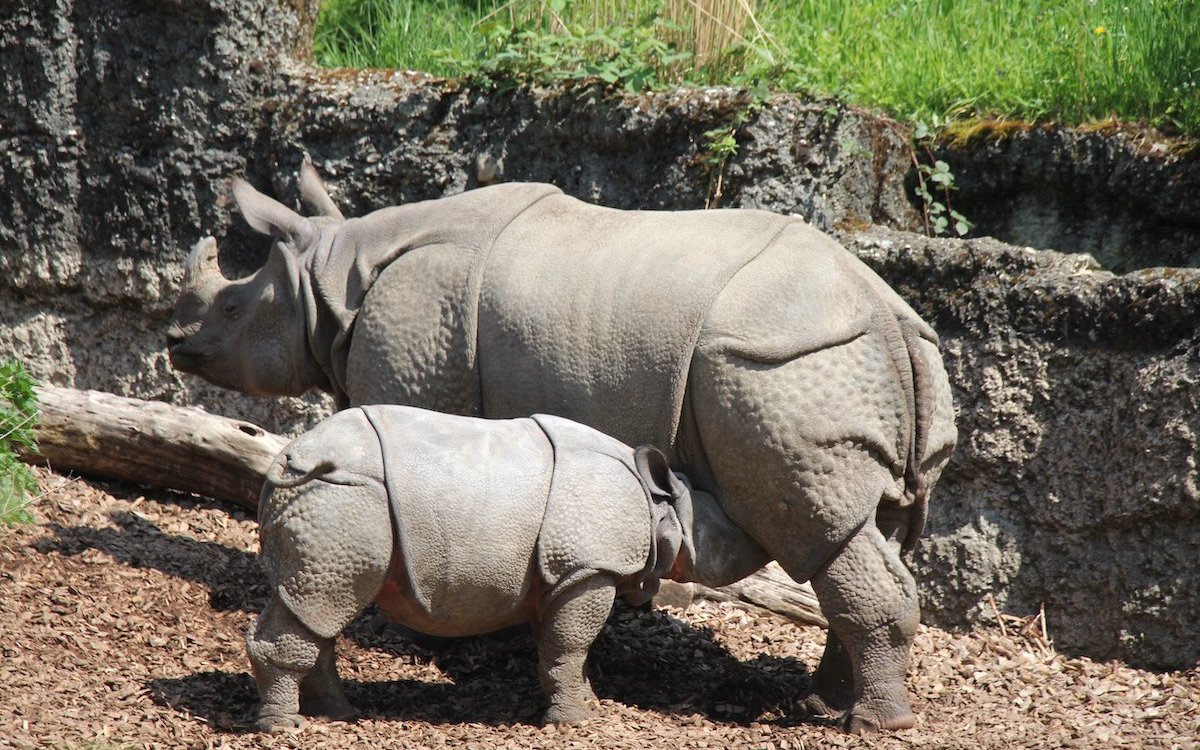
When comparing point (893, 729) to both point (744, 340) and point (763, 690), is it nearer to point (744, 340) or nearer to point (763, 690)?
point (763, 690)

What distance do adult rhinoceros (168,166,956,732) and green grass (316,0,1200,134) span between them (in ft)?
6.05

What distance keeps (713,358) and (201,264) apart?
8.41 feet

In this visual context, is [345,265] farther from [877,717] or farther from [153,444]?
[877,717]

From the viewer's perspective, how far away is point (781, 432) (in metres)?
4.48

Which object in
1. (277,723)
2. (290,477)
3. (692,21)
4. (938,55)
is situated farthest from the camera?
(938,55)

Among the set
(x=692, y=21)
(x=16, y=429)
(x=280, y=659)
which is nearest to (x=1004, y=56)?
(x=692, y=21)

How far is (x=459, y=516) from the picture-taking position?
433 centimetres

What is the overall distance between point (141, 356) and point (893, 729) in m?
4.95

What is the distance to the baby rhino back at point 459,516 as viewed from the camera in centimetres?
432

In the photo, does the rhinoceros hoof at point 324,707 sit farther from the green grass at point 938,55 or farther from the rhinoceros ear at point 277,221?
the green grass at point 938,55

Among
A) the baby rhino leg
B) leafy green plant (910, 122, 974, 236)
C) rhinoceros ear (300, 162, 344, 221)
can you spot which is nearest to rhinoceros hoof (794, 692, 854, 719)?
the baby rhino leg

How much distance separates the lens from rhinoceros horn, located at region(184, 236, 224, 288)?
19.3 feet

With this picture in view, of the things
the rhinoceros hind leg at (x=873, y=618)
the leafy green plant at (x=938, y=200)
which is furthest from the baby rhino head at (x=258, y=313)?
the leafy green plant at (x=938, y=200)

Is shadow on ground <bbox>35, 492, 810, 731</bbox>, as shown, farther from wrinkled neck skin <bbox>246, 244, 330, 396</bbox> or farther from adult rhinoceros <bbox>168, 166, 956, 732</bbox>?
wrinkled neck skin <bbox>246, 244, 330, 396</bbox>
